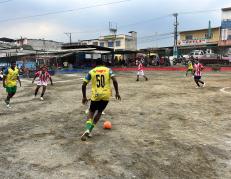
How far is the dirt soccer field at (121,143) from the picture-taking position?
6.05m

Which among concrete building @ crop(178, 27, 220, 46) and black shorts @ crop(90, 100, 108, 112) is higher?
concrete building @ crop(178, 27, 220, 46)

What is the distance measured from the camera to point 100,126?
31.4 feet

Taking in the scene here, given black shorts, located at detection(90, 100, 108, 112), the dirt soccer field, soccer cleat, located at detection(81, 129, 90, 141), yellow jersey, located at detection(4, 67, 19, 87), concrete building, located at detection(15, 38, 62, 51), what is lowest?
the dirt soccer field

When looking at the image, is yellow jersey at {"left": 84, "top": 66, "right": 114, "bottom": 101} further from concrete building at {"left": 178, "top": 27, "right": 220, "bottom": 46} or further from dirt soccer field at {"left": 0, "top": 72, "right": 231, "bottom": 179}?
concrete building at {"left": 178, "top": 27, "right": 220, "bottom": 46}

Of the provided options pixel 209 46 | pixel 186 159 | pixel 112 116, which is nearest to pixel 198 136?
pixel 186 159

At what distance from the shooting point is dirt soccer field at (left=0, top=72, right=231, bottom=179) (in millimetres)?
6051

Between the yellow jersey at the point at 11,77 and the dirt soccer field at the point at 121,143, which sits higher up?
the yellow jersey at the point at 11,77

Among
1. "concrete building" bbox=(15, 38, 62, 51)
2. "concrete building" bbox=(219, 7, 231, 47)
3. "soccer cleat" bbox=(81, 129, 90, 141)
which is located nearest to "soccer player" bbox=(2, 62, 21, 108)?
"soccer cleat" bbox=(81, 129, 90, 141)

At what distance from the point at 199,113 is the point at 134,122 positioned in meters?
2.71

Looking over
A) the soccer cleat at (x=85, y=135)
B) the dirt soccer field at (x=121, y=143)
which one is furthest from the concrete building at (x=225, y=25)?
the soccer cleat at (x=85, y=135)

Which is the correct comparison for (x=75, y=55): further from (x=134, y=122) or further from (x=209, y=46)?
(x=134, y=122)

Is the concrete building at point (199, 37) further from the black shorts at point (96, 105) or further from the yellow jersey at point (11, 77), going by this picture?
the black shorts at point (96, 105)

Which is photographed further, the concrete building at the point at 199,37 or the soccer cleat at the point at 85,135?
the concrete building at the point at 199,37

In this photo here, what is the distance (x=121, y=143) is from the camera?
7.79 meters
